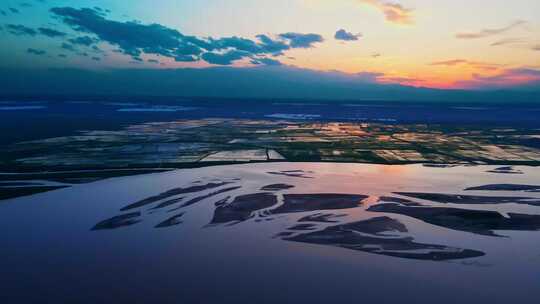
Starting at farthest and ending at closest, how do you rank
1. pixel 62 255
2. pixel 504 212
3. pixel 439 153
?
1. pixel 439 153
2. pixel 504 212
3. pixel 62 255

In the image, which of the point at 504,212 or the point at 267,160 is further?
the point at 267,160

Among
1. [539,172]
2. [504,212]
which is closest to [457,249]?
[504,212]

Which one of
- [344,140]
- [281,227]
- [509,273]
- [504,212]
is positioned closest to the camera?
[509,273]

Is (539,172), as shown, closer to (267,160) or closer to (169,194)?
(267,160)

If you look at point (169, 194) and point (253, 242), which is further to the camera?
point (169, 194)

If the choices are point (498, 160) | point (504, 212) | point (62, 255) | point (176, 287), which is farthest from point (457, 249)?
point (498, 160)

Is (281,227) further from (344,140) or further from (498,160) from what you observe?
(344,140)
